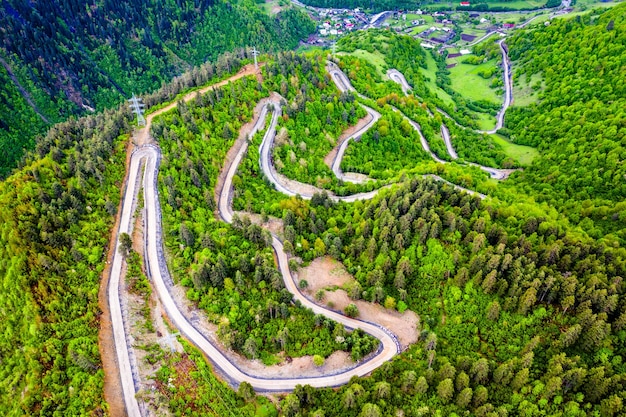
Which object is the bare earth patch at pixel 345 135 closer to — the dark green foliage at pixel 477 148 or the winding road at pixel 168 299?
the winding road at pixel 168 299

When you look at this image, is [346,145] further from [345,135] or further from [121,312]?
[121,312]

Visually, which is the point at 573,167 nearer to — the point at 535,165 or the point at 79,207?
the point at 535,165

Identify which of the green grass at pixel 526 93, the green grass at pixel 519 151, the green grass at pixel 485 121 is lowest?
the green grass at pixel 519 151

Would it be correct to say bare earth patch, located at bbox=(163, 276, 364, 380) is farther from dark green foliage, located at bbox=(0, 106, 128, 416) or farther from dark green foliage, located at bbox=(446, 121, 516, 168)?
dark green foliage, located at bbox=(446, 121, 516, 168)

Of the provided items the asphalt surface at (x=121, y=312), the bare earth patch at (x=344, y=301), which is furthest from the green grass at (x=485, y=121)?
the asphalt surface at (x=121, y=312)

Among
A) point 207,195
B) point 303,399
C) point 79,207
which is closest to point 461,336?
point 303,399

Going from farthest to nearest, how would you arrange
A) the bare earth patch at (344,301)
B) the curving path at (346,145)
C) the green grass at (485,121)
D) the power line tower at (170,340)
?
the green grass at (485,121)
the curving path at (346,145)
the bare earth patch at (344,301)
the power line tower at (170,340)

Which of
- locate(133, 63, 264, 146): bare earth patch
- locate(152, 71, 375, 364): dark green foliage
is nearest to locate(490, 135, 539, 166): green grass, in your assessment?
locate(133, 63, 264, 146): bare earth patch
